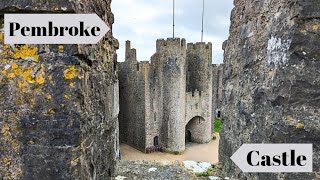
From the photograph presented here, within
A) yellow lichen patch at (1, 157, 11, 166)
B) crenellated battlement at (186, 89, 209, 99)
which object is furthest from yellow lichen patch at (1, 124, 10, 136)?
crenellated battlement at (186, 89, 209, 99)

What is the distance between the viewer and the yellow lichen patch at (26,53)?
187cm

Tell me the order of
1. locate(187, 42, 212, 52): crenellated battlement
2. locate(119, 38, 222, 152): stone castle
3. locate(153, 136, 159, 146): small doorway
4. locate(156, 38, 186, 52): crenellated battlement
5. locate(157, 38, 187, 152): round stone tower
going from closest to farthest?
1. locate(156, 38, 186, 52): crenellated battlement
2. locate(157, 38, 187, 152): round stone tower
3. locate(119, 38, 222, 152): stone castle
4. locate(153, 136, 159, 146): small doorway
5. locate(187, 42, 212, 52): crenellated battlement

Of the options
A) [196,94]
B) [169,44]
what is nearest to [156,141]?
[196,94]

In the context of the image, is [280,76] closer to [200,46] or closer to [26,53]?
[26,53]

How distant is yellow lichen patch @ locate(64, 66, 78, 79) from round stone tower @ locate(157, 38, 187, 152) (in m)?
17.2

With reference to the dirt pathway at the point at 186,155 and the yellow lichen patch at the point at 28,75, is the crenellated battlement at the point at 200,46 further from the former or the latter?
the yellow lichen patch at the point at 28,75

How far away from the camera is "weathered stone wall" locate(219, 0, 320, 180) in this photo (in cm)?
195

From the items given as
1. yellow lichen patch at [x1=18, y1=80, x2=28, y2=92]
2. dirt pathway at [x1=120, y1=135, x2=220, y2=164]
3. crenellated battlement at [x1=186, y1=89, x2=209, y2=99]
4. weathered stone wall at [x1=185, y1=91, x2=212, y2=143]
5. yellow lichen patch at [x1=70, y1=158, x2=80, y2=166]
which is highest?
yellow lichen patch at [x1=18, y1=80, x2=28, y2=92]

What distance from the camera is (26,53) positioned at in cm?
188

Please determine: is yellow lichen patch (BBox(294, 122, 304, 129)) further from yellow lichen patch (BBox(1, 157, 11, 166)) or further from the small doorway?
the small doorway

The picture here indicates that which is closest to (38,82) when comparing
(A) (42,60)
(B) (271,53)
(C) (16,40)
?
(A) (42,60)

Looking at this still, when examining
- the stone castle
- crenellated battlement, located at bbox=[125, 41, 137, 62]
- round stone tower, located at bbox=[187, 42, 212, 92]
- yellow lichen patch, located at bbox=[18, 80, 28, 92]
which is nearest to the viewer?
yellow lichen patch, located at bbox=[18, 80, 28, 92]

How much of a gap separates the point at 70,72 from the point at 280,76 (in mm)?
1446

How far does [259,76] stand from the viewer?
251cm
